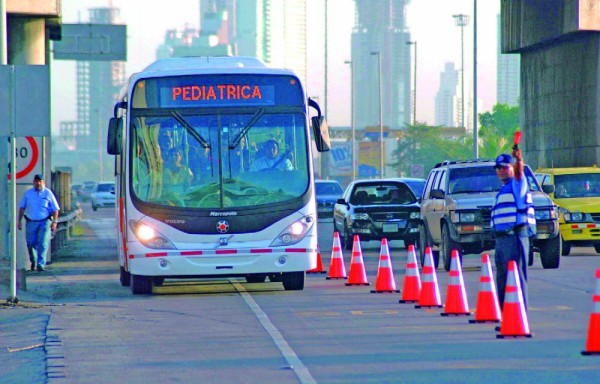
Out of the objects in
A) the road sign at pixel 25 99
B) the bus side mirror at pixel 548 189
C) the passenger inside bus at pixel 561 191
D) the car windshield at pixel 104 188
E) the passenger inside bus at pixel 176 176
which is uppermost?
the road sign at pixel 25 99

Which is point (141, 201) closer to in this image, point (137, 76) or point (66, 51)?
point (137, 76)

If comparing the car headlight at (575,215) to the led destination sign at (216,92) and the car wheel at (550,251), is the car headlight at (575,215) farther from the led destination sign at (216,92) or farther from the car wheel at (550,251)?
the led destination sign at (216,92)

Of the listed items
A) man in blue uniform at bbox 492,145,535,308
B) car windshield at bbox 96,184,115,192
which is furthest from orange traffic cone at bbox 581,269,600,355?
car windshield at bbox 96,184,115,192

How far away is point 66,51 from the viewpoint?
158ft

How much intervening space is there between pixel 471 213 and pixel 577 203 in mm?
5438

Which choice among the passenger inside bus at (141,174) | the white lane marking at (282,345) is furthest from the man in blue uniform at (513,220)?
the passenger inside bus at (141,174)

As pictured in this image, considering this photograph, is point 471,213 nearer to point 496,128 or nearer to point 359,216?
point 359,216

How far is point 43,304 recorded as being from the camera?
18.9 metres

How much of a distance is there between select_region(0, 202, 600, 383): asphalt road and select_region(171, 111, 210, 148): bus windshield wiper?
2066 millimetres

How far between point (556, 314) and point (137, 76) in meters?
6.98

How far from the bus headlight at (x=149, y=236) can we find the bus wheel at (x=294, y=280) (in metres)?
1.91

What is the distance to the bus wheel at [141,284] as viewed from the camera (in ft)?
66.0

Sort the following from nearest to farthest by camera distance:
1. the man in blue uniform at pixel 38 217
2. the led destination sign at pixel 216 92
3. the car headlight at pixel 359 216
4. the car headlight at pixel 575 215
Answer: the led destination sign at pixel 216 92 < the man in blue uniform at pixel 38 217 < the car headlight at pixel 575 215 < the car headlight at pixel 359 216

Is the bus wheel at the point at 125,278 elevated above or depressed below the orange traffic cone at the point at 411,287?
below
